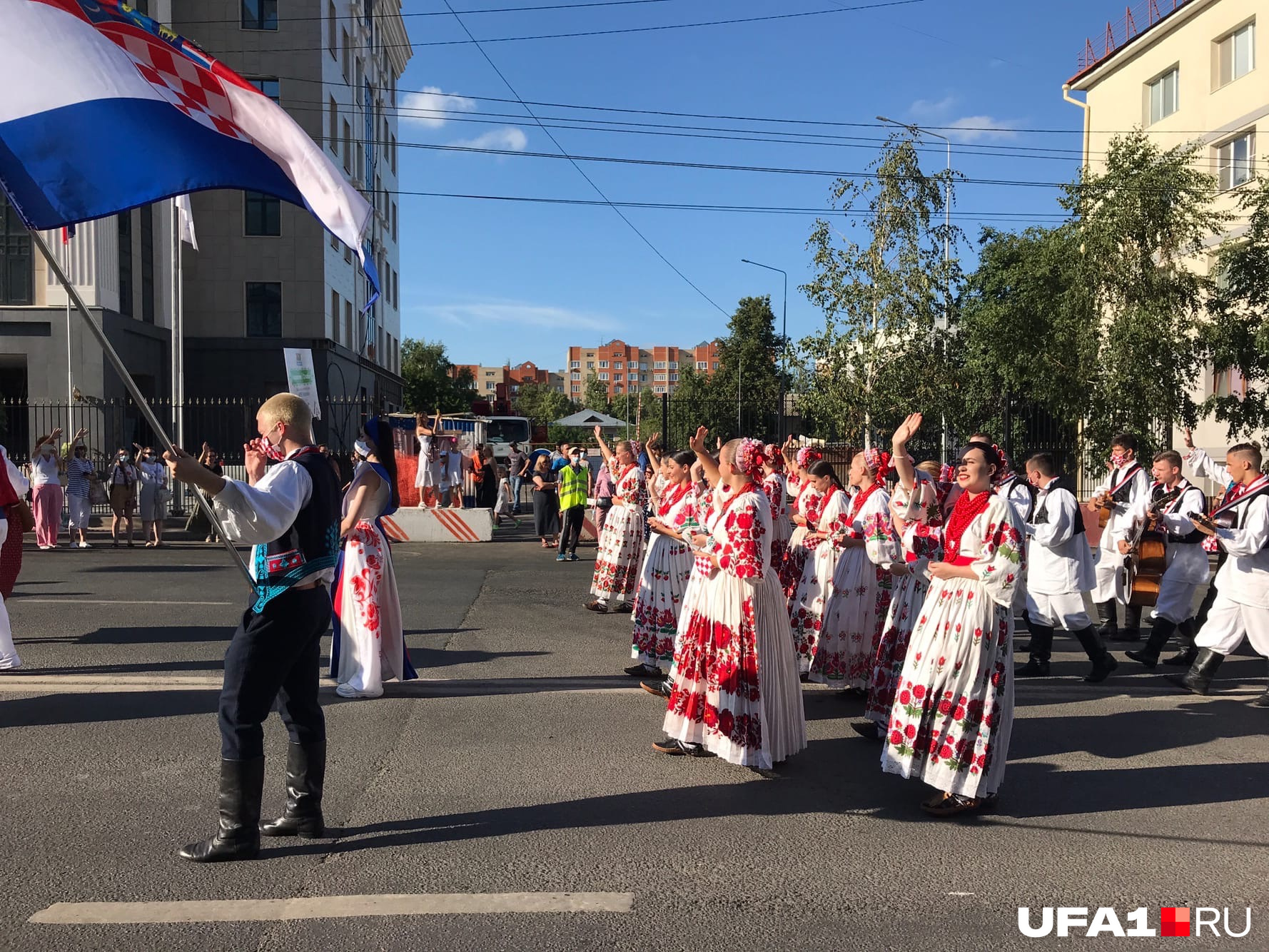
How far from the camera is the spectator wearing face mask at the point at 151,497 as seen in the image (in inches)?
678

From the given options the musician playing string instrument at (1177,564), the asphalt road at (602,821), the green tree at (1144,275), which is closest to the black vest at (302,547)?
the asphalt road at (602,821)

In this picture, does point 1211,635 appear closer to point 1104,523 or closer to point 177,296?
point 1104,523

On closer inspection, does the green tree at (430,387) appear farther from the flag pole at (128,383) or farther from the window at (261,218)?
the flag pole at (128,383)

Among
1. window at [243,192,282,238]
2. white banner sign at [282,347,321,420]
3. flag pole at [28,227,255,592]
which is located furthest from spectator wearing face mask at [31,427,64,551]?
window at [243,192,282,238]

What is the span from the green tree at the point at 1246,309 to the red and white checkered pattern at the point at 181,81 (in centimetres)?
1568

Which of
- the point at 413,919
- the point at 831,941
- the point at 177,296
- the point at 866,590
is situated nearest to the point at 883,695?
the point at 866,590

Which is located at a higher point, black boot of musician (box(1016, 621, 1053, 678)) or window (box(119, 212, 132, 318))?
window (box(119, 212, 132, 318))

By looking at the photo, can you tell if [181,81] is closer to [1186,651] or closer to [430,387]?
[1186,651]

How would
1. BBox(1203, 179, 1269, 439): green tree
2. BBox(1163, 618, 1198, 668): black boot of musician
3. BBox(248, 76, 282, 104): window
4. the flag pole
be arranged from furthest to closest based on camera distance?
BBox(248, 76, 282, 104): window, BBox(1203, 179, 1269, 439): green tree, BBox(1163, 618, 1198, 668): black boot of musician, the flag pole

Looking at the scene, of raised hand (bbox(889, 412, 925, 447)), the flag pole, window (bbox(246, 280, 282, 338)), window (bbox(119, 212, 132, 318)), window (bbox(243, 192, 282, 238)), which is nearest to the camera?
the flag pole

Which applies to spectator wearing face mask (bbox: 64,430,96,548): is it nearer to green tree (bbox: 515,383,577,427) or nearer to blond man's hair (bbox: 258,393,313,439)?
blond man's hair (bbox: 258,393,313,439)

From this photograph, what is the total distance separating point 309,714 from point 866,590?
13.8 feet

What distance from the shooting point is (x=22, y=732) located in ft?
19.9

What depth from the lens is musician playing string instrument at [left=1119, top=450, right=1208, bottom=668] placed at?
845cm
